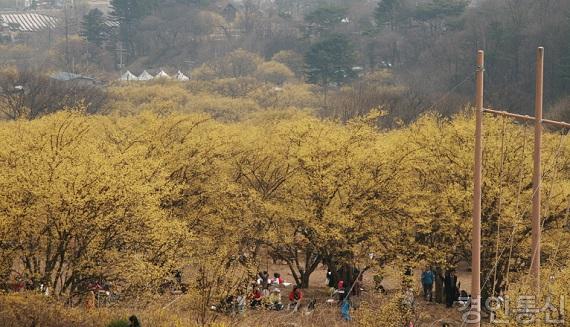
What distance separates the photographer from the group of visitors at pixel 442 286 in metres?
27.8

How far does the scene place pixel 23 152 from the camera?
23.7 meters

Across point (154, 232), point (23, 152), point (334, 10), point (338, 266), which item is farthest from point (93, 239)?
point (334, 10)

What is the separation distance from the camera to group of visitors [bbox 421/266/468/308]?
27.8 metres

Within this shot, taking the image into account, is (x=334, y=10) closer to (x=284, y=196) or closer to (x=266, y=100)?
(x=266, y=100)

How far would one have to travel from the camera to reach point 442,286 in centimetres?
2912

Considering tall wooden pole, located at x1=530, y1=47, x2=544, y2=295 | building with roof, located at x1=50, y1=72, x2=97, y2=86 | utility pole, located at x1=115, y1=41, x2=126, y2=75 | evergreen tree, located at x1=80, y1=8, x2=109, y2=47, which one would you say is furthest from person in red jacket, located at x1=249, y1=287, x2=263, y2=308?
evergreen tree, located at x1=80, y1=8, x2=109, y2=47

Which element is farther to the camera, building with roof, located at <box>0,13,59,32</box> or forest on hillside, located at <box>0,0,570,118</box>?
building with roof, located at <box>0,13,59,32</box>

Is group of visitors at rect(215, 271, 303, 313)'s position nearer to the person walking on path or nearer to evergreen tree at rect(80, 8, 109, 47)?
the person walking on path

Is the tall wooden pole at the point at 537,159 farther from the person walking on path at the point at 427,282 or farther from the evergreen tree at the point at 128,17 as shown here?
the evergreen tree at the point at 128,17

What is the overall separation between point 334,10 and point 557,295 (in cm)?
9165

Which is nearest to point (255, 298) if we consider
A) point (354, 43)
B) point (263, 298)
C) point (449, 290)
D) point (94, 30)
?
point (263, 298)

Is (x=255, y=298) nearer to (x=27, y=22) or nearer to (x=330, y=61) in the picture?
(x=330, y=61)

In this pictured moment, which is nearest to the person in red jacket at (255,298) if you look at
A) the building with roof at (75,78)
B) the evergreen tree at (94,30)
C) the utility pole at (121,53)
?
the building with roof at (75,78)

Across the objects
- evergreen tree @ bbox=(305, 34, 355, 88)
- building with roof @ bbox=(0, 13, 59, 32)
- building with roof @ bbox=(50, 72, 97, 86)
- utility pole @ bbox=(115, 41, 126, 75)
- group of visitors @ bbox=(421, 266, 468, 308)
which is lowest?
group of visitors @ bbox=(421, 266, 468, 308)
